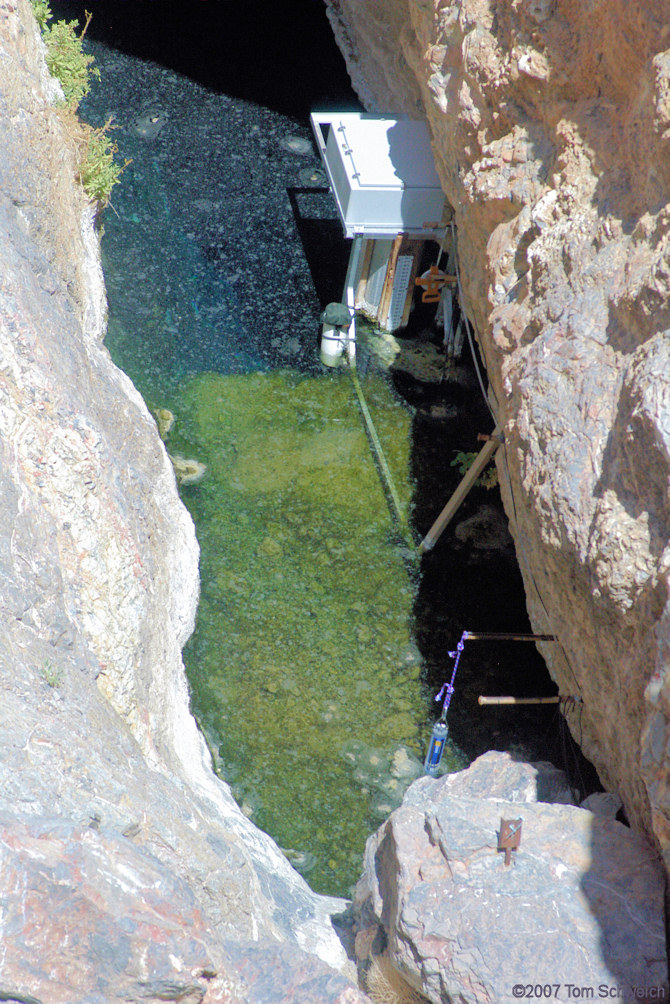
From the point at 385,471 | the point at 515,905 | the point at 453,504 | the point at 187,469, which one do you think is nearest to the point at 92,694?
the point at 515,905

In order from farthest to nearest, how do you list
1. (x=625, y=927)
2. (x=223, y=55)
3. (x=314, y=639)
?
1. (x=223, y=55)
2. (x=314, y=639)
3. (x=625, y=927)

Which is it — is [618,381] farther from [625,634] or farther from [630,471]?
[625,634]

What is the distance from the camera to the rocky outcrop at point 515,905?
5.53m

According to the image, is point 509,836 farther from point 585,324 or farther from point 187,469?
point 187,469

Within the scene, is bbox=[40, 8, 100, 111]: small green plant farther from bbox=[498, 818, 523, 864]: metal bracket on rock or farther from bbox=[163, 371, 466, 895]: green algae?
bbox=[498, 818, 523, 864]: metal bracket on rock

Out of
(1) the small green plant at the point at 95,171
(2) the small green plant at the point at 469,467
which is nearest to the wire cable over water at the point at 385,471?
(2) the small green plant at the point at 469,467

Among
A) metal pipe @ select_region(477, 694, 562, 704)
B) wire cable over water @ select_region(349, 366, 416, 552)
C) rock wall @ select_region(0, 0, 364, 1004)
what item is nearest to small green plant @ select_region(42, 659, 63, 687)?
rock wall @ select_region(0, 0, 364, 1004)

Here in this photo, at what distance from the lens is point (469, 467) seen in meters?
11.1

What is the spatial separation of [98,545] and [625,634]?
15.1 ft

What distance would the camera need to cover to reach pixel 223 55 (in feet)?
56.7

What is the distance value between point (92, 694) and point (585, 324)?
514cm

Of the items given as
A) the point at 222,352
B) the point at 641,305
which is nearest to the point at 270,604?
the point at 222,352

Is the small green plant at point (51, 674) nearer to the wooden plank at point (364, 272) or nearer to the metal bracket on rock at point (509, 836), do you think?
the metal bracket on rock at point (509, 836)

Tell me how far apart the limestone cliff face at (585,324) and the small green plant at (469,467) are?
4.53 feet
